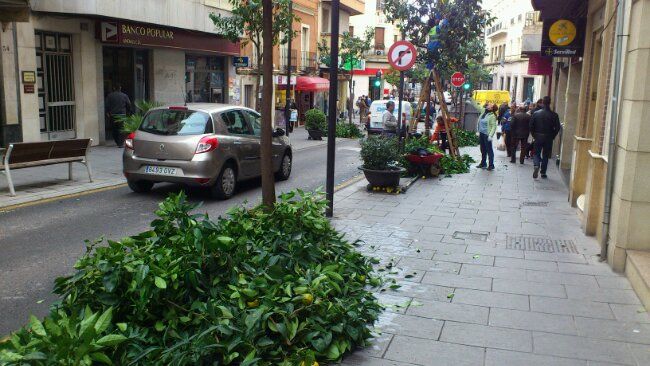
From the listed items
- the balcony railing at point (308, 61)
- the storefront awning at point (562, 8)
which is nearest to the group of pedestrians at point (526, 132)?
the storefront awning at point (562, 8)

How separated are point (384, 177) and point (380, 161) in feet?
1.00

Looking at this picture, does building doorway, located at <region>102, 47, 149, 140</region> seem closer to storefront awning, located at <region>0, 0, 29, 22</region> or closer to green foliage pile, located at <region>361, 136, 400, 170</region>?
storefront awning, located at <region>0, 0, 29, 22</region>

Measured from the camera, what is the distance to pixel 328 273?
4.97 metres

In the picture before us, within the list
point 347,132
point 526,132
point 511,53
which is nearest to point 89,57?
point 347,132

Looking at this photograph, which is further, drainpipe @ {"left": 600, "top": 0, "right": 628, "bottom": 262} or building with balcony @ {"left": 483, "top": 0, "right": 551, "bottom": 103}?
building with balcony @ {"left": 483, "top": 0, "right": 551, "bottom": 103}

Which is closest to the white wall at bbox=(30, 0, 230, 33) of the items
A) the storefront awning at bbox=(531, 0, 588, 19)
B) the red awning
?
the red awning

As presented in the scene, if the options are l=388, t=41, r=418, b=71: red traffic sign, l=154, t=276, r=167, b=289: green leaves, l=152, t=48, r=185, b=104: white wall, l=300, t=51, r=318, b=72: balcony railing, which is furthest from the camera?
l=300, t=51, r=318, b=72: balcony railing

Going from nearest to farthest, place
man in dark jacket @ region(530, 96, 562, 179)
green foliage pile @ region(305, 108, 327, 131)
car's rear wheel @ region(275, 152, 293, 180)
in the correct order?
car's rear wheel @ region(275, 152, 293, 180) < man in dark jacket @ region(530, 96, 562, 179) < green foliage pile @ region(305, 108, 327, 131)

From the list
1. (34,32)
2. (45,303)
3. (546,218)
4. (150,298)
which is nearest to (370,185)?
(546,218)

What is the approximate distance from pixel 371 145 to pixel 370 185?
88 centimetres

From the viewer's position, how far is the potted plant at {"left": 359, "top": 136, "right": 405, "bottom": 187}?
11.2 m

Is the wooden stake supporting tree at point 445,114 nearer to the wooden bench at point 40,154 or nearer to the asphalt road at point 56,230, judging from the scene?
the asphalt road at point 56,230

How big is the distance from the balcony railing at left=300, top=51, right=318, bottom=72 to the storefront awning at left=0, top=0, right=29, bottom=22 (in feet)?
75.8

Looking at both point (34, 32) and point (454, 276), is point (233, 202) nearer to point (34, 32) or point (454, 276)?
point (454, 276)
